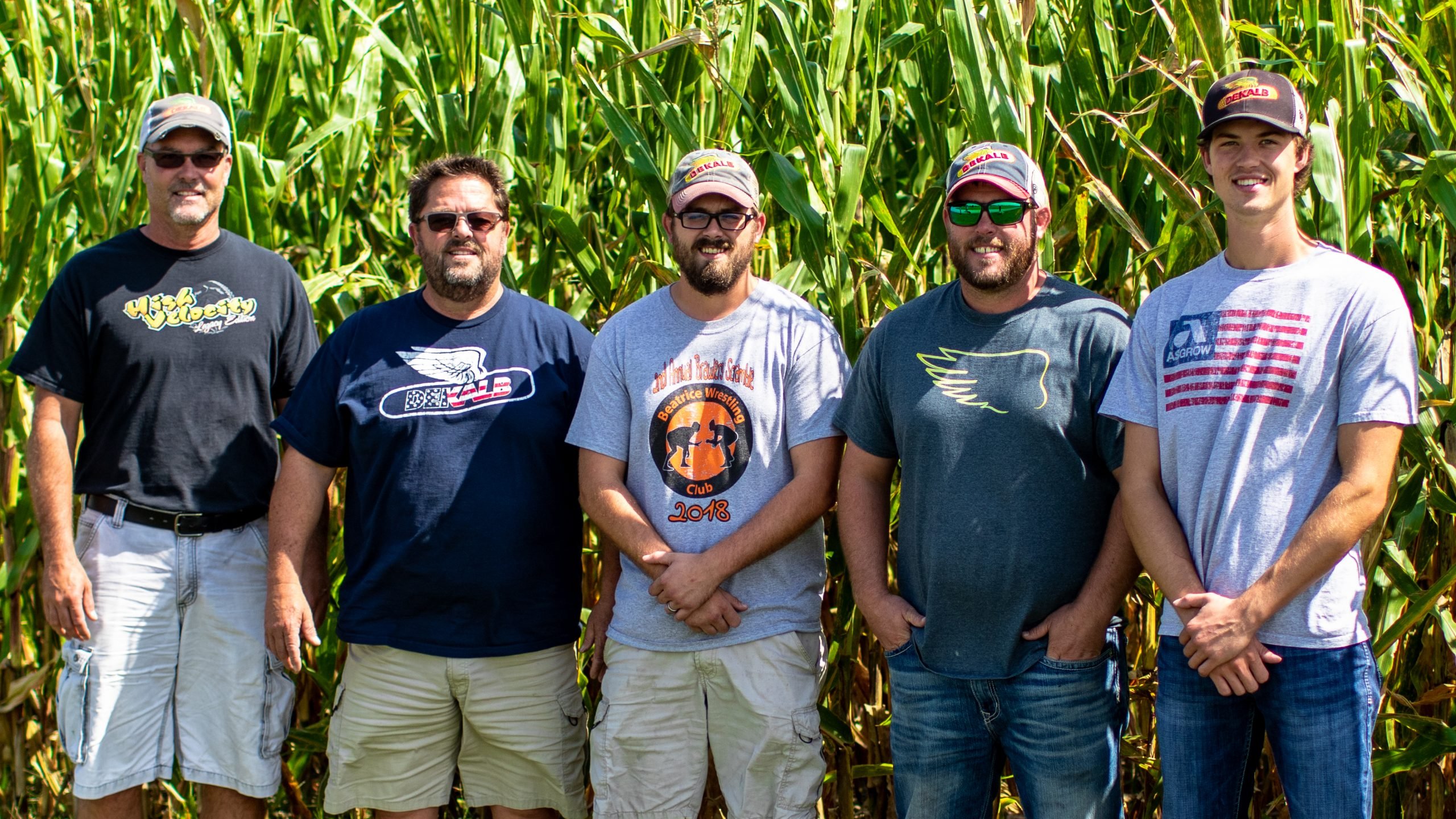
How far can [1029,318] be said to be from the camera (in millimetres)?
2576

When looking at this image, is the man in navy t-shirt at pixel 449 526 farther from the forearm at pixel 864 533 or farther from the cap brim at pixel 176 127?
the forearm at pixel 864 533

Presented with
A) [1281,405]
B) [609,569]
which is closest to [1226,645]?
[1281,405]

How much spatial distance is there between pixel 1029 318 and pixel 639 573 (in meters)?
1.05

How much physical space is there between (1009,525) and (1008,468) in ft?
0.38

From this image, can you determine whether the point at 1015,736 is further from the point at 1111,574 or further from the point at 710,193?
the point at 710,193

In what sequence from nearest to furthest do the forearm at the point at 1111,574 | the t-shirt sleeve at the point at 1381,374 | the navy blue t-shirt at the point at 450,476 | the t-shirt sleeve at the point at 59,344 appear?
the t-shirt sleeve at the point at 1381,374
the forearm at the point at 1111,574
the navy blue t-shirt at the point at 450,476
the t-shirt sleeve at the point at 59,344

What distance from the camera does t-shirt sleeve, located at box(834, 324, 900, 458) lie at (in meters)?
2.70

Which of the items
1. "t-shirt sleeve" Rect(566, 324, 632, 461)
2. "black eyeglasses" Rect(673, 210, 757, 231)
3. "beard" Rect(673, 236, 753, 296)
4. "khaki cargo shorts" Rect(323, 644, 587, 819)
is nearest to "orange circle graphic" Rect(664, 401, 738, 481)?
"t-shirt sleeve" Rect(566, 324, 632, 461)

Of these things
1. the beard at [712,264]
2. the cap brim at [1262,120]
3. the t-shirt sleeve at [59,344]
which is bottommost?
the t-shirt sleeve at [59,344]

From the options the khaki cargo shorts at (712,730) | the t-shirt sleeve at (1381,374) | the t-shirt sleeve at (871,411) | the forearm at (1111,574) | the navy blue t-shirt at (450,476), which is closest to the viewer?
the t-shirt sleeve at (1381,374)

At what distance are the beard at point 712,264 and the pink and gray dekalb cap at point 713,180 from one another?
89mm

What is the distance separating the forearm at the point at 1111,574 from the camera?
8.14 ft

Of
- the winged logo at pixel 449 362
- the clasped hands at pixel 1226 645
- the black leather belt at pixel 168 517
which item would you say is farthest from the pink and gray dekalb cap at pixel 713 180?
the black leather belt at pixel 168 517

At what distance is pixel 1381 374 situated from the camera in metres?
2.17
